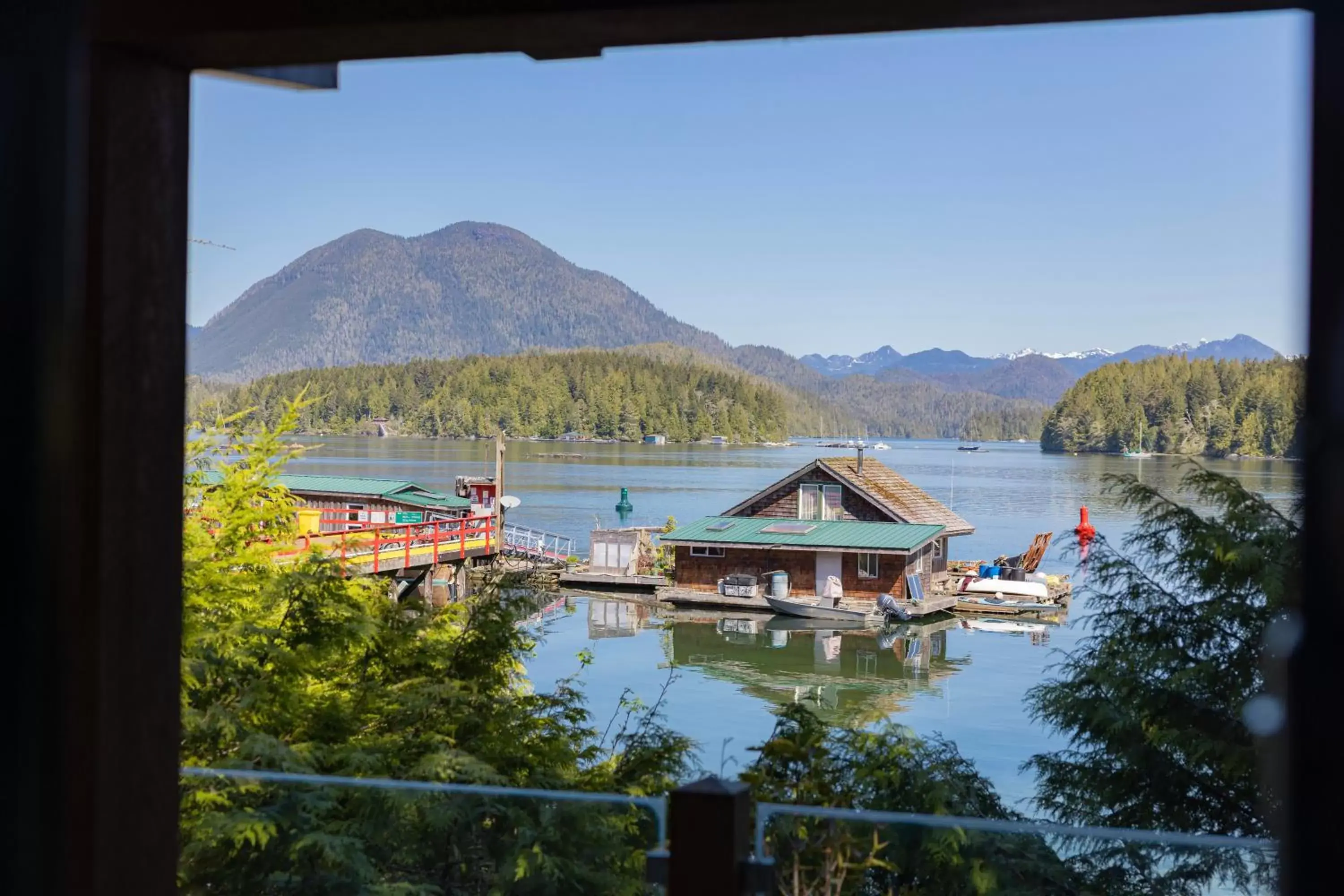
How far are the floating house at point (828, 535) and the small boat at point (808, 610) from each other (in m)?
0.40

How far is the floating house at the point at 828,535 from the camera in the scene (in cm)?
2741

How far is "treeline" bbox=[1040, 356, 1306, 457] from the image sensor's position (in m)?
37.0

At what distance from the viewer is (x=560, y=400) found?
77.1 meters

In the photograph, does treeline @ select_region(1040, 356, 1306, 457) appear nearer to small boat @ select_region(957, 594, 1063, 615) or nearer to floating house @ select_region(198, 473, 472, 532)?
small boat @ select_region(957, 594, 1063, 615)

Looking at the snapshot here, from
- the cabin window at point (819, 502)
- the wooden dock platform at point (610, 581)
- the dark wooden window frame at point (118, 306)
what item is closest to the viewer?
the dark wooden window frame at point (118, 306)

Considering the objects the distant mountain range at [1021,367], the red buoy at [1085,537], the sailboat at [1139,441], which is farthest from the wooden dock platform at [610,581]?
the distant mountain range at [1021,367]

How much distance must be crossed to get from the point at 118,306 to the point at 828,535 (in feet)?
87.3

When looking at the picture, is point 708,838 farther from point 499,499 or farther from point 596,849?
point 499,499

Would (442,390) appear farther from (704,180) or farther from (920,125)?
(920,125)

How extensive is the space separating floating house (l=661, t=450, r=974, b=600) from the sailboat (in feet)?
44.3

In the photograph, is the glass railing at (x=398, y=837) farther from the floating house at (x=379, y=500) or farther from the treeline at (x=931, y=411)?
the treeline at (x=931, y=411)

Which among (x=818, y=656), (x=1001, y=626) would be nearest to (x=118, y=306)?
(x=818, y=656)

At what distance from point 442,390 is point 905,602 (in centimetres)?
5158

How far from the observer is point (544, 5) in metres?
1.20
